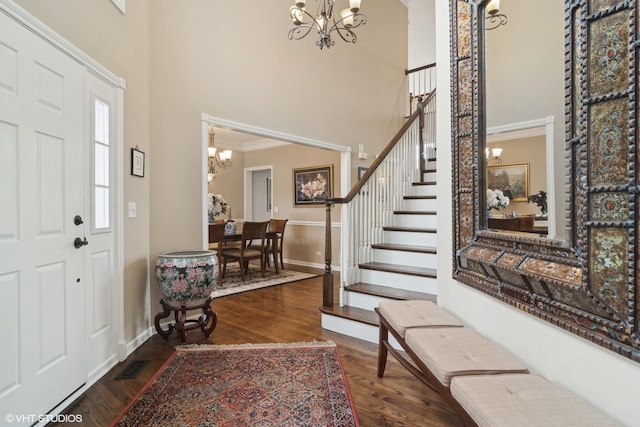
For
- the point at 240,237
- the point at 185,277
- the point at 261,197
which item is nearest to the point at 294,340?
the point at 185,277

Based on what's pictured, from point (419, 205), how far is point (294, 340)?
2331 mm

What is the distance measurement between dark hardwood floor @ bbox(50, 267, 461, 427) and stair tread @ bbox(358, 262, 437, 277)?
2.45ft

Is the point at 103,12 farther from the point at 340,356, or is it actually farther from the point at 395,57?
the point at 395,57

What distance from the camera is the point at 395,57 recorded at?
605cm

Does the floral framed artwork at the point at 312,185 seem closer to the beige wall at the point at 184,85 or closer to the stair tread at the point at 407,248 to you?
the beige wall at the point at 184,85

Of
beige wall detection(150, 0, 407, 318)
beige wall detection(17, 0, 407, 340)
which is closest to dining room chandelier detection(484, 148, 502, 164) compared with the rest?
beige wall detection(17, 0, 407, 340)

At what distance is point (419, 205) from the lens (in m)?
4.18

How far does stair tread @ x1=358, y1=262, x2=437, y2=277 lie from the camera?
3070 millimetres

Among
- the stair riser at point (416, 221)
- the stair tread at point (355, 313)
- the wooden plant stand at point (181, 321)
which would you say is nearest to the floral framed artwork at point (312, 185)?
the stair riser at point (416, 221)

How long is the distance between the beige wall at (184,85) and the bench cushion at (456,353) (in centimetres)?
227

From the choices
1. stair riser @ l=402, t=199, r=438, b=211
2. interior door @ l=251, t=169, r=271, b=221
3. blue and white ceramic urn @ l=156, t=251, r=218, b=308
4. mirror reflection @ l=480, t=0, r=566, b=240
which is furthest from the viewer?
interior door @ l=251, t=169, r=271, b=221

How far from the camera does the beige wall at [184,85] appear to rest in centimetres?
253

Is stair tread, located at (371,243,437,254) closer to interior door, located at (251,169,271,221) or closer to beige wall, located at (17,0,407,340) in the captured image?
beige wall, located at (17,0,407,340)

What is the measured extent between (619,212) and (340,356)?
2031 mm
